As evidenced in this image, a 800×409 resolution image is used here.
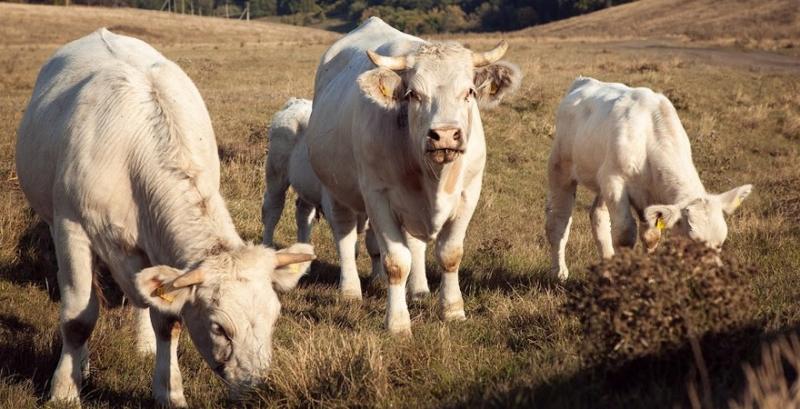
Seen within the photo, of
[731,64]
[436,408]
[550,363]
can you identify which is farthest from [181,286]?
[731,64]

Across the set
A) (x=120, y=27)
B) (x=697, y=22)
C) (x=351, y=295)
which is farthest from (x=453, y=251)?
(x=697, y=22)

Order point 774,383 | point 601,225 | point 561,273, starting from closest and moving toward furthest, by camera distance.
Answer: point 774,383
point 561,273
point 601,225

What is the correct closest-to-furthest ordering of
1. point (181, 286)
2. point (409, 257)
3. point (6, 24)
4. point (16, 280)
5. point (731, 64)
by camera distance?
point (181, 286) < point (409, 257) < point (16, 280) < point (731, 64) < point (6, 24)

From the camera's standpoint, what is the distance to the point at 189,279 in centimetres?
457

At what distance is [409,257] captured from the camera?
22.2ft

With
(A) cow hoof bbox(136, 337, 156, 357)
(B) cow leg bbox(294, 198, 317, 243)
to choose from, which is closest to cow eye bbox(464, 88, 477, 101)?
(A) cow hoof bbox(136, 337, 156, 357)

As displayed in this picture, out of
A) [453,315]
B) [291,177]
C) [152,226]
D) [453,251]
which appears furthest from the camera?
[291,177]

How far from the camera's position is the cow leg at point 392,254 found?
21.5 ft

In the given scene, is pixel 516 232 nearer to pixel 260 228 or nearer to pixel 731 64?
pixel 260 228

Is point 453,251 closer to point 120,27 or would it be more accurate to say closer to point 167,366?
point 167,366

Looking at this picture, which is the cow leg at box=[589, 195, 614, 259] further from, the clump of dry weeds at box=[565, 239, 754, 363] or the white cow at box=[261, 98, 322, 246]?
the clump of dry weeds at box=[565, 239, 754, 363]

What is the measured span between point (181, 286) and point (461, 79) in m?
2.63

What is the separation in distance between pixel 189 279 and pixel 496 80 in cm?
308

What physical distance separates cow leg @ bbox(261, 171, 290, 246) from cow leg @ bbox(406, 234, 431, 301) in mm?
2911
